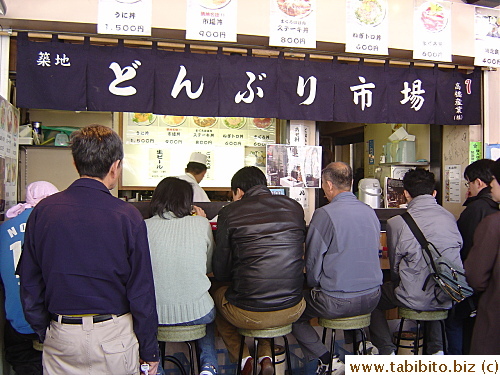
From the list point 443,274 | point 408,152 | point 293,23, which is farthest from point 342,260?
point 408,152

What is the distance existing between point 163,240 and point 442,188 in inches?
181

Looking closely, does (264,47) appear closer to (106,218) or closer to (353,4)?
(353,4)

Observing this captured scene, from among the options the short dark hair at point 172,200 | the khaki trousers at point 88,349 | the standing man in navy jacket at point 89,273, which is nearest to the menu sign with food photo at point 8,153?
the short dark hair at point 172,200

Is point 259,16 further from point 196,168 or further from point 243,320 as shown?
point 243,320

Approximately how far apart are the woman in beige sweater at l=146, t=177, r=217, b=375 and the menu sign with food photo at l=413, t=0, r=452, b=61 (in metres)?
3.32

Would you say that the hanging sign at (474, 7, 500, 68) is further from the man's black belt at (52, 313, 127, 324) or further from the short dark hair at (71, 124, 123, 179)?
the man's black belt at (52, 313, 127, 324)

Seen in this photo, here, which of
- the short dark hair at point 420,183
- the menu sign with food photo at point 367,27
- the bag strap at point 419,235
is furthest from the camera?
the menu sign with food photo at point 367,27

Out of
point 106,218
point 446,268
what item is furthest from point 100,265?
point 446,268

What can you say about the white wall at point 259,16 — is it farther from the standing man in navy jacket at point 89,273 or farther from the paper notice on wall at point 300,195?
the standing man in navy jacket at point 89,273

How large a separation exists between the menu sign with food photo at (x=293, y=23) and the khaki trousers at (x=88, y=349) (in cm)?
320

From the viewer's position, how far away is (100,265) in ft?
6.71

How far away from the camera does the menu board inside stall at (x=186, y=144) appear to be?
7.09 metres

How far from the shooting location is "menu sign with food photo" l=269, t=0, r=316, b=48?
420 cm

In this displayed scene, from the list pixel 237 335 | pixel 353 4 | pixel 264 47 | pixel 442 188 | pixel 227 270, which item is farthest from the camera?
pixel 442 188
